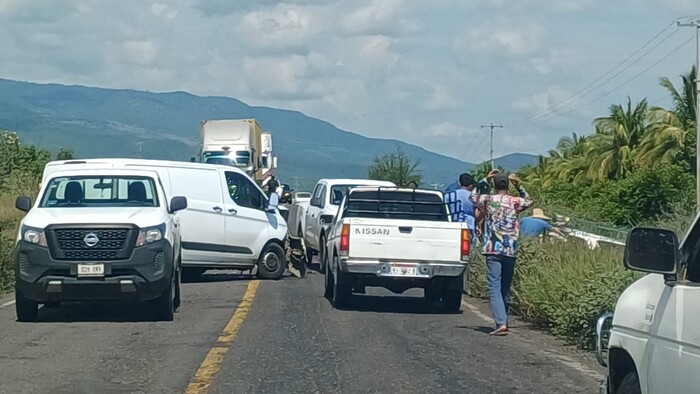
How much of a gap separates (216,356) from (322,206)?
12248mm

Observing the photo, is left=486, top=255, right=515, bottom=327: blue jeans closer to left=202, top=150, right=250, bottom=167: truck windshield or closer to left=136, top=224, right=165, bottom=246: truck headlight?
left=136, top=224, right=165, bottom=246: truck headlight

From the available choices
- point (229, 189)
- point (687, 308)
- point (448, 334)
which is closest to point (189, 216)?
point (229, 189)

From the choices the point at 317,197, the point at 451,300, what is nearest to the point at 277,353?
the point at 451,300

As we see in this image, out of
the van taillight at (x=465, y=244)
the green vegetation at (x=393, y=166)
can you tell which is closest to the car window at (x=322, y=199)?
the van taillight at (x=465, y=244)

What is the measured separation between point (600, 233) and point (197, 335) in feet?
32.1

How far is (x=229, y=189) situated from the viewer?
822 inches

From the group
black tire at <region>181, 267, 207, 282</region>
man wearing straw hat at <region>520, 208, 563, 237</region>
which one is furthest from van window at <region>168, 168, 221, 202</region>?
man wearing straw hat at <region>520, 208, 563, 237</region>

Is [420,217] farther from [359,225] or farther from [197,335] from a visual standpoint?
[197,335]

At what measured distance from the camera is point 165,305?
1450cm

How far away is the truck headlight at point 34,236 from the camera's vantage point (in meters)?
13.9

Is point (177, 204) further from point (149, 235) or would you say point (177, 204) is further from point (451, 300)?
point (451, 300)

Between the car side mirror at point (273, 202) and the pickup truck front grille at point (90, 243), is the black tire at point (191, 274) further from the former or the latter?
the pickup truck front grille at point (90, 243)

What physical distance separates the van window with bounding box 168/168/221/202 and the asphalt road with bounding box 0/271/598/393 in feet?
12.3

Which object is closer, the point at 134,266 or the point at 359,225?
the point at 134,266
